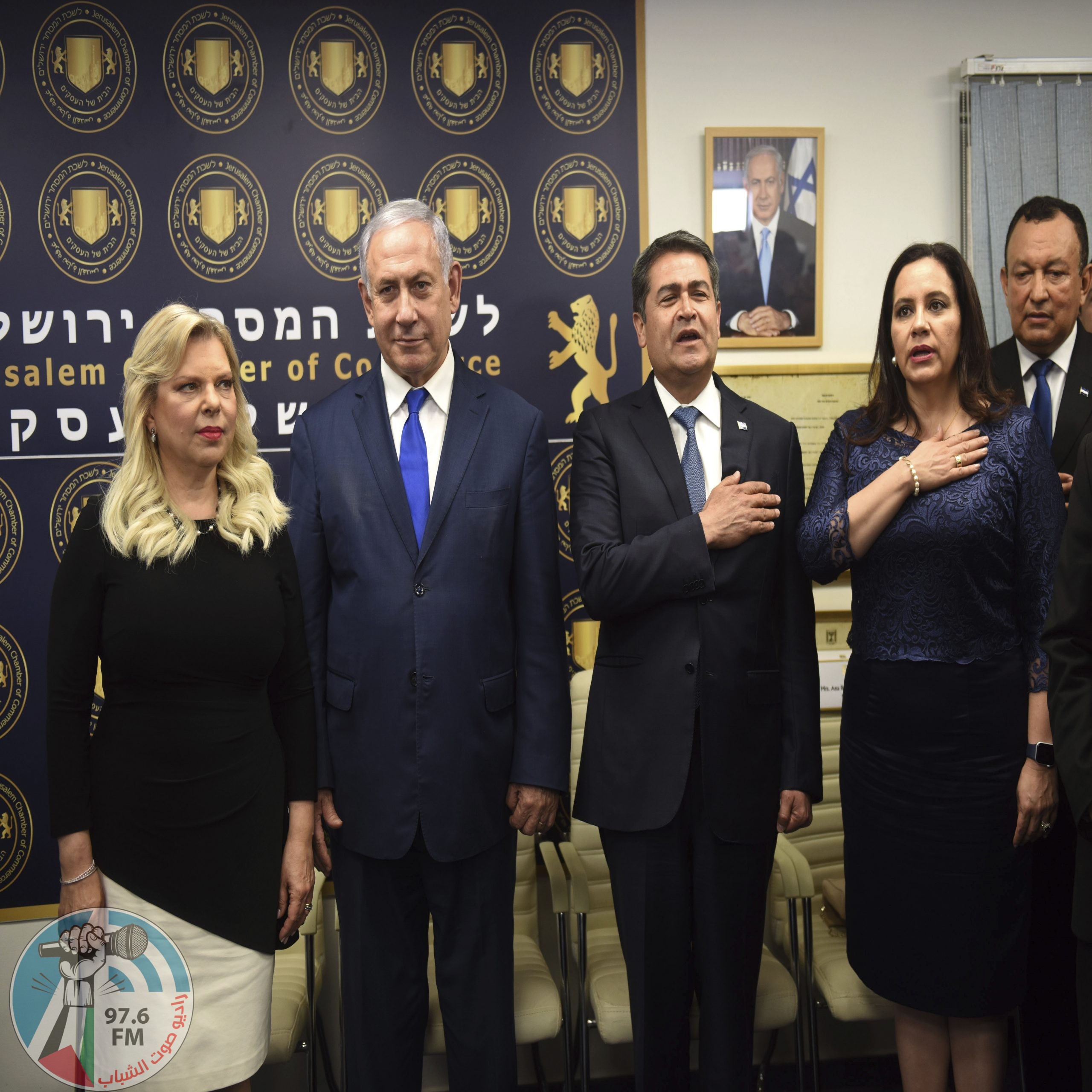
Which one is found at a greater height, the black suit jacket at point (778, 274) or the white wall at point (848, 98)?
the white wall at point (848, 98)

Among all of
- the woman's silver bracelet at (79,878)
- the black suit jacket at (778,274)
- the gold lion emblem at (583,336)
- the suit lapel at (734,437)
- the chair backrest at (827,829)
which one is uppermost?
the black suit jacket at (778,274)

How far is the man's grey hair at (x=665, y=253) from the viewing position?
2174 mm

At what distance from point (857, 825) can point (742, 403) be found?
3.37 feet

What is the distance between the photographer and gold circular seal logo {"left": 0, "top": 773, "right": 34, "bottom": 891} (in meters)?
2.93

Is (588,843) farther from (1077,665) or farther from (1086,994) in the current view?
(1077,665)

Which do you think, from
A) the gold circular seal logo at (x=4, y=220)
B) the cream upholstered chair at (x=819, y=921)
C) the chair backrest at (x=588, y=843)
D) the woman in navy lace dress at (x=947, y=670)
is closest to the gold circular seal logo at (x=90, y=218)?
the gold circular seal logo at (x=4, y=220)

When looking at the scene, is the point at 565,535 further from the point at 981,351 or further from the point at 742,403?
the point at 981,351

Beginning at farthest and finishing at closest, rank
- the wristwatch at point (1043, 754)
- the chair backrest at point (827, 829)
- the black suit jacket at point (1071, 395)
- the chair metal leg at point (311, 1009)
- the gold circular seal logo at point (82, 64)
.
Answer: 1. the chair backrest at point (827, 829)
2. the gold circular seal logo at point (82, 64)
3. the chair metal leg at point (311, 1009)
4. the black suit jacket at point (1071, 395)
5. the wristwatch at point (1043, 754)

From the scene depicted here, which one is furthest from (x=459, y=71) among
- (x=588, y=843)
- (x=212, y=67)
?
(x=588, y=843)

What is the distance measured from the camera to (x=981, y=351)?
2049 millimetres

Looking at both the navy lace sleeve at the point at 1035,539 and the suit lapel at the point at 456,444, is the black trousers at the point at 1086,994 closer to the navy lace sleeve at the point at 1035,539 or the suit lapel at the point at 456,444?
the navy lace sleeve at the point at 1035,539

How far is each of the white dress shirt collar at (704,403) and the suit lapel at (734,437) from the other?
11 mm

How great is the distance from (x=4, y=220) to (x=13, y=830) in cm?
194

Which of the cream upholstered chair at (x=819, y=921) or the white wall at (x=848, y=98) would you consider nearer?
the cream upholstered chair at (x=819, y=921)
